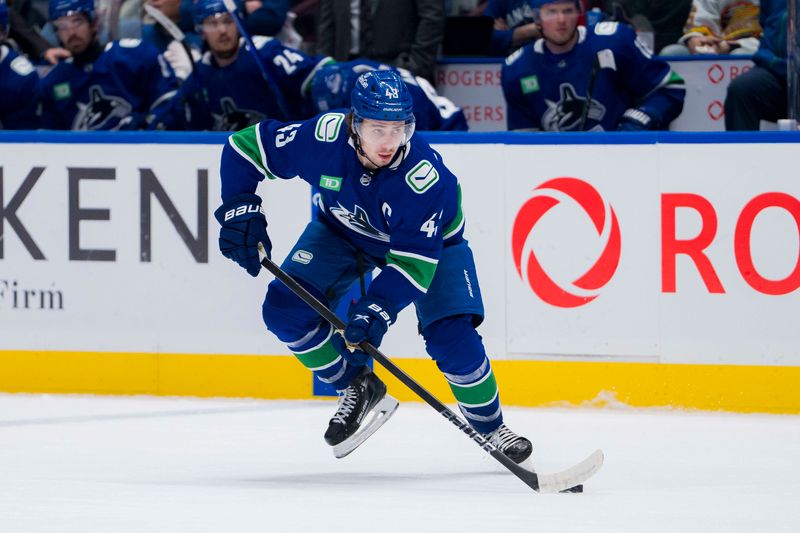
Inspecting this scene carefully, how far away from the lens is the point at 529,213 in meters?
5.41

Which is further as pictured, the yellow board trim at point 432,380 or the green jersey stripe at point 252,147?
the yellow board trim at point 432,380

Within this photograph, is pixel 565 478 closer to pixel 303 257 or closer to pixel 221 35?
pixel 303 257

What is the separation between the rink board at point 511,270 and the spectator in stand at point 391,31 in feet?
3.61

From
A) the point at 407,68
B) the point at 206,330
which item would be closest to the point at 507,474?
the point at 206,330

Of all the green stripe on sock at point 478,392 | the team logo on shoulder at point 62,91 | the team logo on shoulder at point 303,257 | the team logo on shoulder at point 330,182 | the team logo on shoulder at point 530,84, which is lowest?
the green stripe on sock at point 478,392

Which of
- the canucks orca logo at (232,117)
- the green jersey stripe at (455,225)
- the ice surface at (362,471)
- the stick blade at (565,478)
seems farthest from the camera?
the canucks orca logo at (232,117)

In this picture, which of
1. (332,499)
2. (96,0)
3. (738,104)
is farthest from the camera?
(96,0)

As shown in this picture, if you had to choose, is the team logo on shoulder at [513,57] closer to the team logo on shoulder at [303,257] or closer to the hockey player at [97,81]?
the hockey player at [97,81]

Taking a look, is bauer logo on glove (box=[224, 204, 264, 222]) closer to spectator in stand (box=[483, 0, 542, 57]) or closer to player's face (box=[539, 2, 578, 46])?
player's face (box=[539, 2, 578, 46])

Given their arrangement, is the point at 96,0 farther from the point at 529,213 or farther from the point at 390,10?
the point at 529,213

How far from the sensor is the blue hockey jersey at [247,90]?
641 centimetres

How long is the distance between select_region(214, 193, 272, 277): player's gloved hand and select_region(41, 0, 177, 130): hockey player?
8.07ft

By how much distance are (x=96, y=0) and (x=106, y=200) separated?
5.87 ft

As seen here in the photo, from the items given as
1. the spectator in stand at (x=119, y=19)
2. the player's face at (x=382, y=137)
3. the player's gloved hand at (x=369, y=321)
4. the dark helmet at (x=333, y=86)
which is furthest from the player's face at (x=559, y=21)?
the player's gloved hand at (x=369, y=321)
